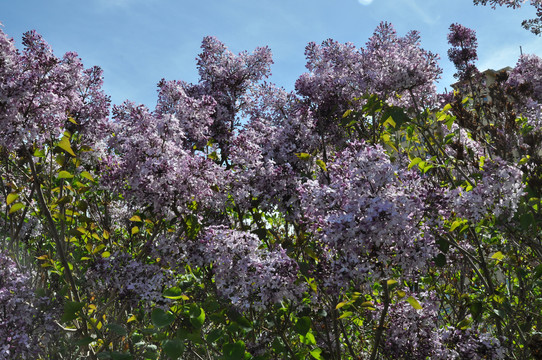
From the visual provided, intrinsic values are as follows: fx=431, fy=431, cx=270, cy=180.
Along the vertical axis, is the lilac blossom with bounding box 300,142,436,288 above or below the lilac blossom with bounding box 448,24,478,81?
below

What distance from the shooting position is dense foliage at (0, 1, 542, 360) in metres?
2.94

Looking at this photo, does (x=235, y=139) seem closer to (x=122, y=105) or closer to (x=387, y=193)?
(x=122, y=105)

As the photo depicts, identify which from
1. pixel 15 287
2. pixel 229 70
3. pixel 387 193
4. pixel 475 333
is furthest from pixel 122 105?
pixel 475 333

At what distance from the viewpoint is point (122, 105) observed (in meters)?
5.26

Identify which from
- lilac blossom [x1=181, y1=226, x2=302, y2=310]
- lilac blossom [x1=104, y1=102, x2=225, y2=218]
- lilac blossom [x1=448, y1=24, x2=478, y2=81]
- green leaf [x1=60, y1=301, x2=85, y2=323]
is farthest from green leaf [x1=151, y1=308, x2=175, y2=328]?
lilac blossom [x1=448, y1=24, x2=478, y2=81]

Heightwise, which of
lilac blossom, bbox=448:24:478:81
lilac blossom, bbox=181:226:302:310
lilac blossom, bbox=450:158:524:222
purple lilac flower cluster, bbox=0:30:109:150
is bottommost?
lilac blossom, bbox=181:226:302:310

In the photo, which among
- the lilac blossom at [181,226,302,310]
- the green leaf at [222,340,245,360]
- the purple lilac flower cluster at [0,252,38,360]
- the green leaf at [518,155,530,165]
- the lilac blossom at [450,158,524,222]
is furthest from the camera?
the purple lilac flower cluster at [0,252,38,360]

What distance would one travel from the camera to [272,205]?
14.5 feet

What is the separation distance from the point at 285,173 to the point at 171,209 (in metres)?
1.15

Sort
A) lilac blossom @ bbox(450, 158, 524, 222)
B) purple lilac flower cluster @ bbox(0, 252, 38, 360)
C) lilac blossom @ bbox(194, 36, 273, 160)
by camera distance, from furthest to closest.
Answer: lilac blossom @ bbox(194, 36, 273, 160)
purple lilac flower cluster @ bbox(0, 252, 38, 360)
lilac blossom @ bbox(450, 158, 524, 222)

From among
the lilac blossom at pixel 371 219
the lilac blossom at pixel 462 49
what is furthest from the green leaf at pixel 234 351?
the lilac blossom at pixel 462 49

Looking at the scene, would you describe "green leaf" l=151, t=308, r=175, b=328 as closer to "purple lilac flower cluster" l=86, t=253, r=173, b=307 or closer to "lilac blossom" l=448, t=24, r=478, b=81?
"purple lilac flower cluster" l=86, t=253, r=173, b=307

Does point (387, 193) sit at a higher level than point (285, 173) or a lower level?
lower

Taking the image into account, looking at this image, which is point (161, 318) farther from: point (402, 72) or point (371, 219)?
point (402, 72)
